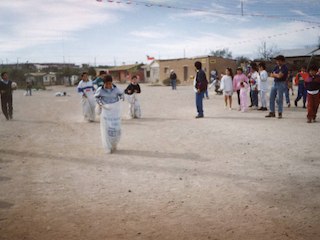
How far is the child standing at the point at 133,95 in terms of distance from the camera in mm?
11242

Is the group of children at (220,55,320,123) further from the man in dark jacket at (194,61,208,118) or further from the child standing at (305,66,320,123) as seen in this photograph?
the man in dark jacket at (194,61,208,118)

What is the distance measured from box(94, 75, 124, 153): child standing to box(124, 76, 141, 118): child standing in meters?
4.35

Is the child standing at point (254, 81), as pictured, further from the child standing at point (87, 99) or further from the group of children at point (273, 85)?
the child standing at point (87, 99)

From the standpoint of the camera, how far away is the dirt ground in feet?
10.8

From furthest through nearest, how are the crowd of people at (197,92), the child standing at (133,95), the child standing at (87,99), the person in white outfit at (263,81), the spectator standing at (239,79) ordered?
the spectator standing at (239,79), the person in white outfit at (263,81), the child standing at (133,95), the child standing at (87,99), the crowd of people at (197,92)

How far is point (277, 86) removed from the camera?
32.1 ft

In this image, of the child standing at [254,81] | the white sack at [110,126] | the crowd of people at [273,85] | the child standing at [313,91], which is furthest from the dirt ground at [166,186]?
the child standing at [254,81]

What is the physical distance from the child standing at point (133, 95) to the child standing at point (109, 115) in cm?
435

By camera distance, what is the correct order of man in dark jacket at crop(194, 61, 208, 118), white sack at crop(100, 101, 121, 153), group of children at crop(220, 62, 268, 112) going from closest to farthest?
white sack at crop(100, 101, 121, 153) → man in dark jacket at crop(194, 61, 208, 118) → group of children at crop(220, 62, 268, 112)

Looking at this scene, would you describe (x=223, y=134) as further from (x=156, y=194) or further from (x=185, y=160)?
(x=156, y=194)

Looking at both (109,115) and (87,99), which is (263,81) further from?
(109,115)

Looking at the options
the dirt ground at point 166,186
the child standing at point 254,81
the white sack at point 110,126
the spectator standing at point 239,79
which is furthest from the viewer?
the child standing at point 254,81

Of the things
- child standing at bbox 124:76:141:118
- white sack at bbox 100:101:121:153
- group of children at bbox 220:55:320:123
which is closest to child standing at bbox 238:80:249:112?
group of children at bbox 220:55:320:123

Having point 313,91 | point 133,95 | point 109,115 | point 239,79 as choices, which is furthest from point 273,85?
point 109,115
